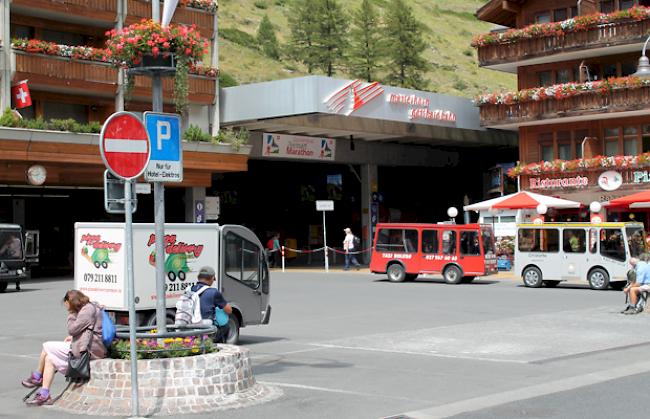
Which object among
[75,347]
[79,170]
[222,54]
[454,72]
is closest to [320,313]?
[75,347]

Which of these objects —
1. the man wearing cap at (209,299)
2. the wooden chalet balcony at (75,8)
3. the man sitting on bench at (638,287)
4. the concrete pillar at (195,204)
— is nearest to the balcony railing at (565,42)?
the concrete pillar at (195,204)

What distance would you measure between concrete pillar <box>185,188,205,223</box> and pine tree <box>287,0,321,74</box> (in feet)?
170

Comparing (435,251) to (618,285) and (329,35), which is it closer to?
(618,285)

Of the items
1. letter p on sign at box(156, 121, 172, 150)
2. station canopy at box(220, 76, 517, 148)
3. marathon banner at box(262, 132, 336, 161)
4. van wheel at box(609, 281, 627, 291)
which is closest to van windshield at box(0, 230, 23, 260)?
station canopy at box(220, 76, 517, 148)

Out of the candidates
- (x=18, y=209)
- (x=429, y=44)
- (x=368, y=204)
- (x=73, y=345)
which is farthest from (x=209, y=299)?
(x=429, y=44)

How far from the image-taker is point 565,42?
41.4m

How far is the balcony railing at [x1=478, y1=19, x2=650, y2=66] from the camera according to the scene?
129 feet

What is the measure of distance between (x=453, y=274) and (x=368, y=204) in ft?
62.0

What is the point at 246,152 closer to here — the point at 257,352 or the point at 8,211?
the point at 8,211

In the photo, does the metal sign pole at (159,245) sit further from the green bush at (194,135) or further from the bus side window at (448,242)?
the green bush at (194,135)

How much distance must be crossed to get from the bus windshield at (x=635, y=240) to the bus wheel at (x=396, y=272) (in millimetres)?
8337

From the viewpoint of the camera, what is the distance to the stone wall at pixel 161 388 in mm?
10164

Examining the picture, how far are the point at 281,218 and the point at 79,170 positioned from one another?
1916cm

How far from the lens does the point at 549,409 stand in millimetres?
10211
